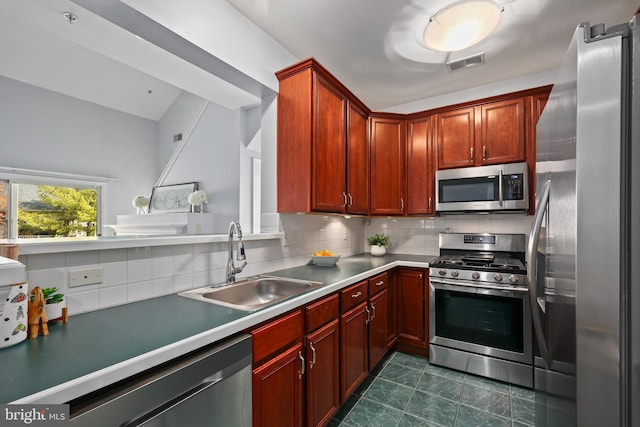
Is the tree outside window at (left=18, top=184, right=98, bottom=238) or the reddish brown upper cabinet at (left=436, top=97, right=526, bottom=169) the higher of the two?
the reddish brown upper cabinet at (left=436, top=97, right=526, bottom=169)

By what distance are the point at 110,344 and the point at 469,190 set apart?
285 centimetres

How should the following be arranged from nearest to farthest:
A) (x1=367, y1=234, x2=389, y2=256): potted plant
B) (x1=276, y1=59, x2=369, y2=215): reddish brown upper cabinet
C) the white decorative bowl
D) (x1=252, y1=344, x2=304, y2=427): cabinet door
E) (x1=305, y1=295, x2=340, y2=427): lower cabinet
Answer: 1. (x1=252, y1=344, x2=304, y2=427): cabinet door
2. (x1=305, y1=295, x2=340, y2=427): lower cabinet
3. (x1=276, y1=59, x2=369, y2=215): reddish brown upper cabinet
4. the white decorative bowl
5. (x1=367, y1=234, x2=389, y2=256): potted plant

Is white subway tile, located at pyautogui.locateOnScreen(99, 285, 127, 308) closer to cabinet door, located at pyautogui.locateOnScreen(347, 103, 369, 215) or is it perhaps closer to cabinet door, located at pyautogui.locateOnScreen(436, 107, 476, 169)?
cabinet door, located at pyautogui.locateOnScreen(347, 103, 369, 215)

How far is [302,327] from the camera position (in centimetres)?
155

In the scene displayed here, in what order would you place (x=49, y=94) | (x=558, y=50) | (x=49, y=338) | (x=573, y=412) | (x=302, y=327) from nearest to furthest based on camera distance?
(x=573, y=412), (x=49, y=338), (x=302, y=327), (x=558, y=50), (x=49, y=94)

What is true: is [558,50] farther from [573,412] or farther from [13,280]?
[13,280]

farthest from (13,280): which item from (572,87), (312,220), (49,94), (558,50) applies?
(49,94)

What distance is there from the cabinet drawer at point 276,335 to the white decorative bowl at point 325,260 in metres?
0.99

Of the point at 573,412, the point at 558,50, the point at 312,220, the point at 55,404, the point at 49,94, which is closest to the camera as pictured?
the point at 55,404

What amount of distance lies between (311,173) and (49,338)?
5.32 ft

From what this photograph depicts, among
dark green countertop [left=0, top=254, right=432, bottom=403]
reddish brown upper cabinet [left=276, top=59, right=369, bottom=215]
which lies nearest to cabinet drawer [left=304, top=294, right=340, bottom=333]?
dark green countertop [left=0, top=254, right=432, bottom=403]

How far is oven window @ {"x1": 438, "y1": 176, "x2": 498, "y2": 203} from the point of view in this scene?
269cm

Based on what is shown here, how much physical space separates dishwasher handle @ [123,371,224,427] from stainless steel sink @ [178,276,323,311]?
619mm

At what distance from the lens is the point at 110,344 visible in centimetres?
94
